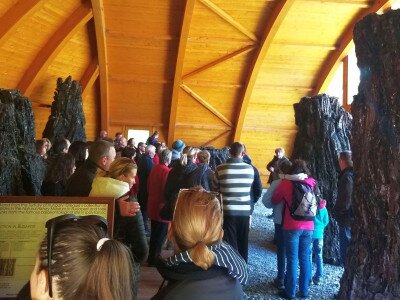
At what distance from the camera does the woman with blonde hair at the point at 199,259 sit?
2.04 meters

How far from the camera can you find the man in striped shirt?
18.1 feet

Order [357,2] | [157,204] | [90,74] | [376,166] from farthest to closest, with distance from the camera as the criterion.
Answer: [90,74]
[357,2]
[157,204]
[376,166]

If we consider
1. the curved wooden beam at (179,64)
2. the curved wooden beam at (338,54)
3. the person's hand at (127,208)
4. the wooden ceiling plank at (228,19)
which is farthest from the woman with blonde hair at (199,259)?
the curved wooden beam at (338,54)

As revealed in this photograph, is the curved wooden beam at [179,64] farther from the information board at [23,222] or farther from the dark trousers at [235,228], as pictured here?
the information board at [23,222]

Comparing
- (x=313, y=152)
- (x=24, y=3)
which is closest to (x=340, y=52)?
(x=313, y=152)

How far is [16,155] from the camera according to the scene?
444 centimetres

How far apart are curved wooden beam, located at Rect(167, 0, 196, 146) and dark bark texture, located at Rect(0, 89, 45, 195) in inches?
349

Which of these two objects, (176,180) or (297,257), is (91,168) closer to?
(176,180)

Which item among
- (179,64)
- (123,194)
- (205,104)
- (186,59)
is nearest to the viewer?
(123,194)

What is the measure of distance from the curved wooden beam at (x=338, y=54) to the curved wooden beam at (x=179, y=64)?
6.16m

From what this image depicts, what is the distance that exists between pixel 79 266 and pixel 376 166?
3.06 metres

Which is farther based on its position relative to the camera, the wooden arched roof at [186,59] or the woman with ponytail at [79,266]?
the wooden arched roof at [186,59]

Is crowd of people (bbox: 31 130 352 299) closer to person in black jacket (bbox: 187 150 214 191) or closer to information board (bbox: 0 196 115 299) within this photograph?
person in black jacket (bbox: 187 150 214 191)

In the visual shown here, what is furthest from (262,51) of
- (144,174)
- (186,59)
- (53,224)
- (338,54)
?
(53,224)
